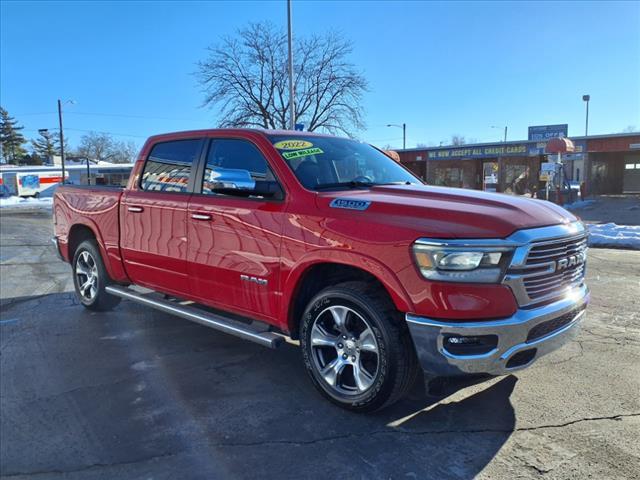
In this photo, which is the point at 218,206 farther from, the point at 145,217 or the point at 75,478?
the point at 75,478

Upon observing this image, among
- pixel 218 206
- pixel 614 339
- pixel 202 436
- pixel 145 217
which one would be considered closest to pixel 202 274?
pixel 218 206

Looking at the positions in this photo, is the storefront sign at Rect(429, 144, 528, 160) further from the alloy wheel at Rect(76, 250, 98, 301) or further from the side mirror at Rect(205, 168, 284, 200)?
the side mirror at Rect(205, 168, 284, 200)

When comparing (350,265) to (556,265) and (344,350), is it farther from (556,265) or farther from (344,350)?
(556,265)

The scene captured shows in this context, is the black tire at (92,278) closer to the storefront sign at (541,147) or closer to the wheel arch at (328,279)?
the wheel arch at (328,279)

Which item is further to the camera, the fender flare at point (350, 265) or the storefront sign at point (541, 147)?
the storefront sign at point (541, 147)

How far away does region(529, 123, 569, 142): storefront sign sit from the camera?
4344 cm

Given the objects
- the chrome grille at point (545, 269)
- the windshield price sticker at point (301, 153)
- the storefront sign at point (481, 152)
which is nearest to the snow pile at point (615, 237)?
the chrome grille at point (545, 269)

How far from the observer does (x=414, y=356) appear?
313 centimetres

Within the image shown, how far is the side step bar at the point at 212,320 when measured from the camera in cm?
368

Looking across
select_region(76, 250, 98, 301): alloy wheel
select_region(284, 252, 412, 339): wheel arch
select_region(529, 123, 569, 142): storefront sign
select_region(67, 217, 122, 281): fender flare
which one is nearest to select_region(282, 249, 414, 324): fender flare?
select_region(284, 252, 412, 339): wheel arch

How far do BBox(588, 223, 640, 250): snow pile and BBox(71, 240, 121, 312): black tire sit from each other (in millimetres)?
10688

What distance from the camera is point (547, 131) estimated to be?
44656 mm

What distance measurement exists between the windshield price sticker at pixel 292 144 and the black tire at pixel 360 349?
127 centimetres

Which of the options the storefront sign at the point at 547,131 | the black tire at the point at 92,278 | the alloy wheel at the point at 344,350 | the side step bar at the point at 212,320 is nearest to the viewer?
the alloy wheel at the point at 344,350
